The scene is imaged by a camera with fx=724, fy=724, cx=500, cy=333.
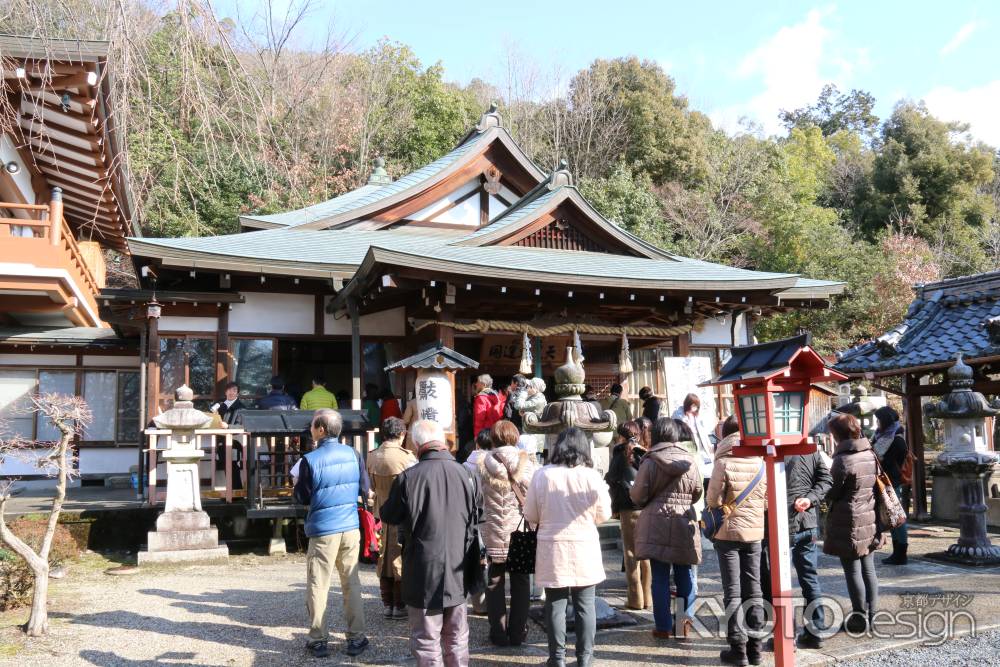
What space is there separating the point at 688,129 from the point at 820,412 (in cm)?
1910

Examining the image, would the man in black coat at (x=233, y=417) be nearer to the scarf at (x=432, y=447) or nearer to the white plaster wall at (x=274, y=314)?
the white plaster wall at (x=274, y=314)

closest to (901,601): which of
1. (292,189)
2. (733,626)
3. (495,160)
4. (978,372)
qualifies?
(733,626)

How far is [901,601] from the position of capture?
5797 millimetres

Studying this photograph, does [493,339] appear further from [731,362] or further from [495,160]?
[731,362]

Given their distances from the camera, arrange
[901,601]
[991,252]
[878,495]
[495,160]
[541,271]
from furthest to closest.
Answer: [991,252] → [495,160] → [541,271] → [901,601] → [878,495]

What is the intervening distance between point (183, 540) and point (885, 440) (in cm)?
756

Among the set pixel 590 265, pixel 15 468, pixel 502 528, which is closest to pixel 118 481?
pixel 15 468

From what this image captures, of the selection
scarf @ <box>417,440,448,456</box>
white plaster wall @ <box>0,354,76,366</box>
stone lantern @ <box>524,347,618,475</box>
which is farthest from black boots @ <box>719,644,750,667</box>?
white plaster wall @ <box>0,354,76,366</box>

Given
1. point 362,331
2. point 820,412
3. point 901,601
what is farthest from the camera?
point 820,412

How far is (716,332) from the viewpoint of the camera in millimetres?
13742

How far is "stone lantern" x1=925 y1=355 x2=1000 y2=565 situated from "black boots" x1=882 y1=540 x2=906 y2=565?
0.49m

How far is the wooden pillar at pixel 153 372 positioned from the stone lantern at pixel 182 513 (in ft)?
10.1

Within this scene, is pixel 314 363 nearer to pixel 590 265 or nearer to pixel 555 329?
pixel 555 329

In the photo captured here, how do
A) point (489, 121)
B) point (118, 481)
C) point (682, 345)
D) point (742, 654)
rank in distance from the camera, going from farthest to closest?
point (489, 121), point (118, 481), point (682, 345), point (742, 654)
